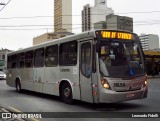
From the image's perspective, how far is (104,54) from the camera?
1228 centimetres

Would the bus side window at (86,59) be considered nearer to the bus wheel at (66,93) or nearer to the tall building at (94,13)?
the bus wheel at (66,93)

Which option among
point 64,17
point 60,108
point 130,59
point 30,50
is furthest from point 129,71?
point 64,17

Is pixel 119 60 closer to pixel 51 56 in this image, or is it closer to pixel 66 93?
pixel 66 93

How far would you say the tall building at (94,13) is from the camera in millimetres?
39562

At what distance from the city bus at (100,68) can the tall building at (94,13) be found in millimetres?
24134

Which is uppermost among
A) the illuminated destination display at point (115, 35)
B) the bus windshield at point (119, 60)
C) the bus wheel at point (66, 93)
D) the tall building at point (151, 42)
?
the tall building at point (151, 42)

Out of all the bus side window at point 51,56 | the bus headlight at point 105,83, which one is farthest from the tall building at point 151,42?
the bus headlight at point 105,83

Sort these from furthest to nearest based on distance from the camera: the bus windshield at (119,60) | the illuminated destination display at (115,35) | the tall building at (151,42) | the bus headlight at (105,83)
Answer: the tall building at (151,42)
the illuminated destination display at (115,35)
the bus windshield at (119,60)
the bus headlight at (105,83)

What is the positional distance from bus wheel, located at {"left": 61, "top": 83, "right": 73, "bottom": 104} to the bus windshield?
2.66 metres

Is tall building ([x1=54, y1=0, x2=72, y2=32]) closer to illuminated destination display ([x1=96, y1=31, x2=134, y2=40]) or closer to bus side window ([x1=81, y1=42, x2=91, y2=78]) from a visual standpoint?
bus side window ([x1=81, y1=42, x2=91, y2=78])

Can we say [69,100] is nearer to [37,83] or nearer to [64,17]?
[37,83]

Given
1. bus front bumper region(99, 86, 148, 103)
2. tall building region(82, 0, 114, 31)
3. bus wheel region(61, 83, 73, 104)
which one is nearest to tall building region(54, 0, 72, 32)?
tall building region(82, 0, 114, 31)

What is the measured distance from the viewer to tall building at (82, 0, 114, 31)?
130ft

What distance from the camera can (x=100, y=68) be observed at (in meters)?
12.1
